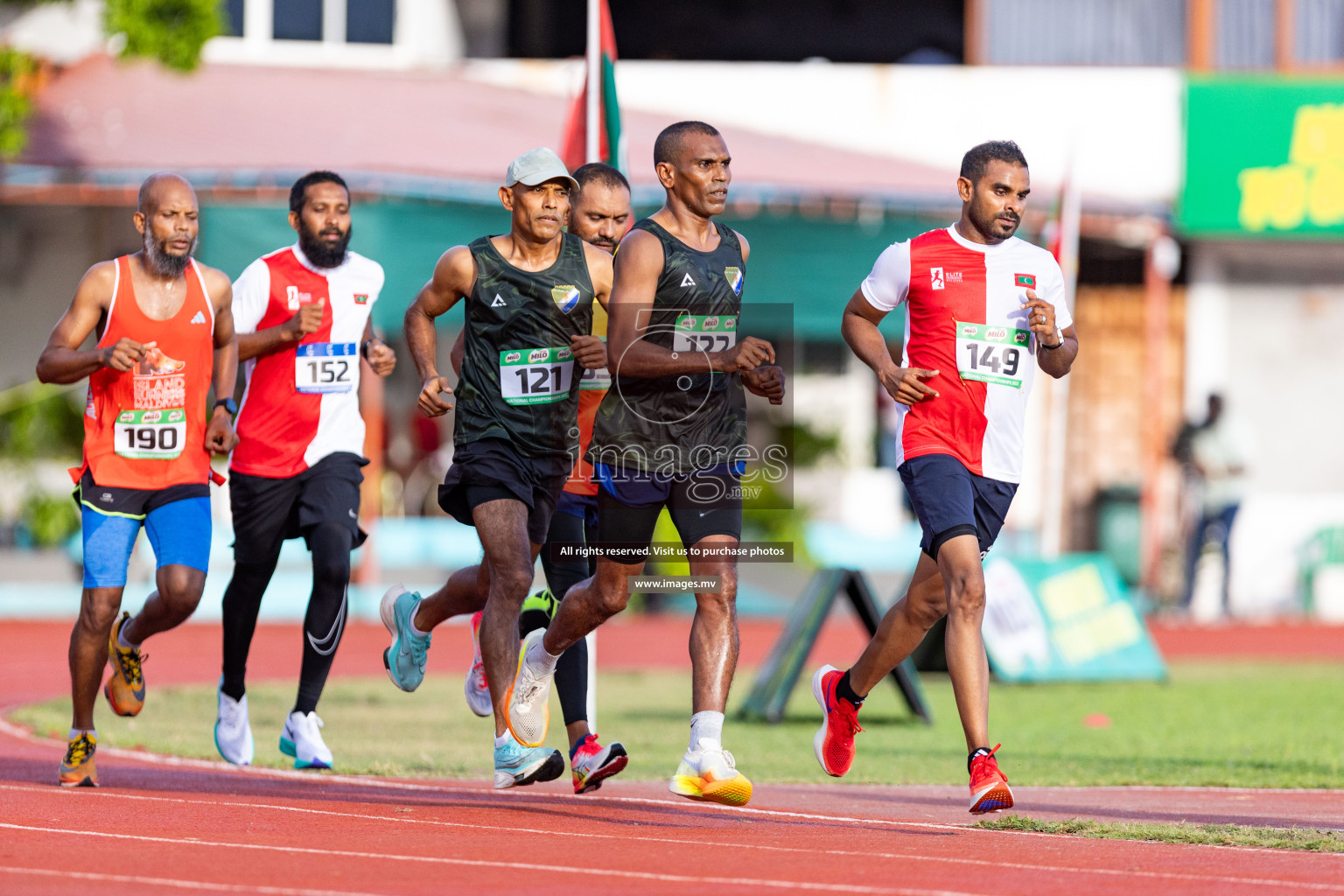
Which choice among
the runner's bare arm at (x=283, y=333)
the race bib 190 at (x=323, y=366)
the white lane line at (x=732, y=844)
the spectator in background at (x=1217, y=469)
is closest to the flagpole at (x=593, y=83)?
the race bib 190 at (x=323, y=366)

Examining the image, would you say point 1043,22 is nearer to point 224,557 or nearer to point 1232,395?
point 1232,395

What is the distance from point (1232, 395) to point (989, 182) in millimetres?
15830

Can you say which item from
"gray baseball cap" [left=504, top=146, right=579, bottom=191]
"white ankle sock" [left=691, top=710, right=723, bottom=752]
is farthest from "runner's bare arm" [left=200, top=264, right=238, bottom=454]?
"white ankle sock" [left=691, top=710, right=723, bottom=752]

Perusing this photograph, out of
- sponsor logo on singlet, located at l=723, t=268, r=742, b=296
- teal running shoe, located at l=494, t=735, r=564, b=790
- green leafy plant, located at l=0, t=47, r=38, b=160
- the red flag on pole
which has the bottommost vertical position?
teal running shoe, located at l=494, t=735, r=564, b=790

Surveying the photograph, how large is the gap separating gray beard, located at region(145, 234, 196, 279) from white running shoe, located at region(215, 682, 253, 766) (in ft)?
6.52

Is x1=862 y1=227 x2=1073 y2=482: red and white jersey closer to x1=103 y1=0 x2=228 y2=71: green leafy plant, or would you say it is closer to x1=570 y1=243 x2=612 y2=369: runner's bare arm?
x1=570 y1=243 x2=612 y2=369: runner's bare arm

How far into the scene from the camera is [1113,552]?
2127cm

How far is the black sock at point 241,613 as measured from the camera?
8703mm

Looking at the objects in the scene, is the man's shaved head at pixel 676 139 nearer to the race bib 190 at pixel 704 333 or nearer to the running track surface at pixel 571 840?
the race bib 190 at pixel 704 333

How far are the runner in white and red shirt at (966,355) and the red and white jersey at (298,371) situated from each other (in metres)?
2.59

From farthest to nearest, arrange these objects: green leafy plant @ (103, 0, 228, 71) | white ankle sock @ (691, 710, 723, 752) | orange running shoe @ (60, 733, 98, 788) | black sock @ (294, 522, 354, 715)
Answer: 1. green leafy plant @ (103, 0, 228, 71)
2. black sock @ (294, 522, 354, 715)
3. orange running shoe @ (60, 733, 98, 788)
4. white ankle sock @ (691, 710, 723, 752)

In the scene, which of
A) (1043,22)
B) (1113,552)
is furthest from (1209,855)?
(1043,22)

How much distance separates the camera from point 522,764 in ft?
22.9

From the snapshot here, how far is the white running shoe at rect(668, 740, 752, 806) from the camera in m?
6.61
